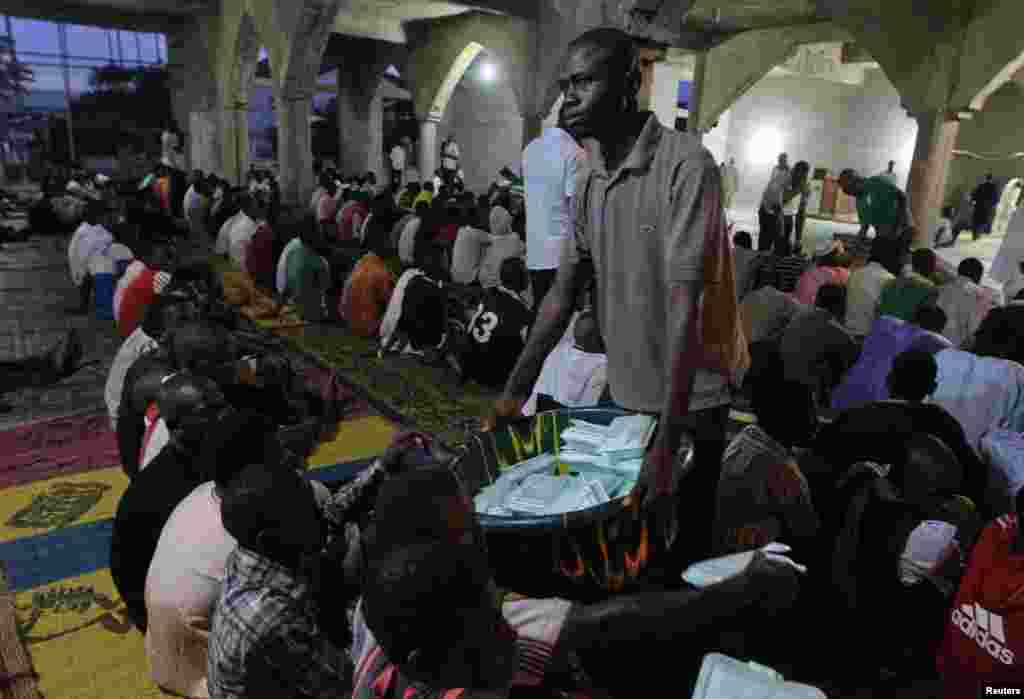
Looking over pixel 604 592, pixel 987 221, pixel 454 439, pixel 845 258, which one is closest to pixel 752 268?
pixel 845 258

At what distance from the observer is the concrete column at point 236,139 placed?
1473 centimetres

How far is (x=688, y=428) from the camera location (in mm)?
1688

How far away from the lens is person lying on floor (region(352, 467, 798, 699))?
115cm

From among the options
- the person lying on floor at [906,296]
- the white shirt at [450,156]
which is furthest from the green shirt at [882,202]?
the white shirt at [450,156]

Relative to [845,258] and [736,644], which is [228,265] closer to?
[845,258]

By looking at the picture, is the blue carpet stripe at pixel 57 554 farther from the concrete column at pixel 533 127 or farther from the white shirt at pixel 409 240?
the concrete column at pixel 533 127

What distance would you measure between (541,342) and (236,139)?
14858 millimetres

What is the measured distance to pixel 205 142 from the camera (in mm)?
16625

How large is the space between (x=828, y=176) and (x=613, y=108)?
17361 millimetres

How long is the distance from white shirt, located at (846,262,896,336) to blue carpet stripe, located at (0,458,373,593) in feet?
12.5

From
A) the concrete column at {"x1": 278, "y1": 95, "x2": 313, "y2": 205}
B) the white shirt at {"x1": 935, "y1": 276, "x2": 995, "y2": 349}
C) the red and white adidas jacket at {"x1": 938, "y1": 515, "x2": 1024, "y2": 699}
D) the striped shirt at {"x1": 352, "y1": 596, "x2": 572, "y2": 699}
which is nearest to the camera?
the striped shirt at {"x1": 352, "y1": 596, "x2": 572, "y2": 699}

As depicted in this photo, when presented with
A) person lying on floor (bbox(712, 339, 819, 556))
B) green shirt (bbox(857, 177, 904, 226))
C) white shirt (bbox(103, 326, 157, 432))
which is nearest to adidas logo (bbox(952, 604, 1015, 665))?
person lying on floor (bbox(712, 339, 819, 556))

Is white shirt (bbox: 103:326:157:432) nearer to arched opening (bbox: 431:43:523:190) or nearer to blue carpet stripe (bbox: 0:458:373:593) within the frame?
blue carpet stripe (bbox: 0:458:373:593)

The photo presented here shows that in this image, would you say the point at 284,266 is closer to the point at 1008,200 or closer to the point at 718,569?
the point at 718,569
